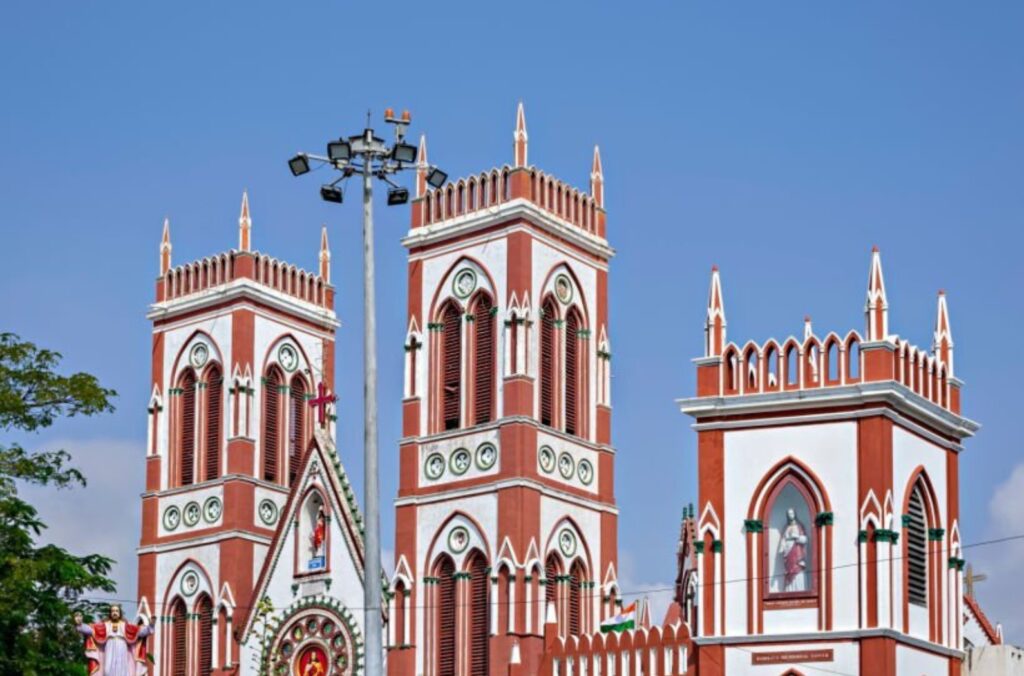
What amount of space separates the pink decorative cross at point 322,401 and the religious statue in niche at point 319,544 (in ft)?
10.6

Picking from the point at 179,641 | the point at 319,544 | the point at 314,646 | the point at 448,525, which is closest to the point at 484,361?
the point at 448,525

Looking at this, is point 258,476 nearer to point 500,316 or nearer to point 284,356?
point 284,356

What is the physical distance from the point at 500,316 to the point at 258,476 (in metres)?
11.9

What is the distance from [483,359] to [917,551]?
56.1ft

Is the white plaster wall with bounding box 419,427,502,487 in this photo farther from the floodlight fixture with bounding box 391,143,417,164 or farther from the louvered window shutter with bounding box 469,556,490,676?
the floodlight fixture with bounding box 391,143,417,164

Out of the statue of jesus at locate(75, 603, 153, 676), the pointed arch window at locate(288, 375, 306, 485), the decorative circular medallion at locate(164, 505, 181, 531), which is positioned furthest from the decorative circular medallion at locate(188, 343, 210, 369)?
the statue of jesus at locate(75, 603, 153, 676)

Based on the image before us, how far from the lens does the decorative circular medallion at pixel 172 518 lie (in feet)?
236

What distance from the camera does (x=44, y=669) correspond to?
4591 centimetres

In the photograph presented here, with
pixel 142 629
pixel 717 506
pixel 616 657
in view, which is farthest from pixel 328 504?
pixel 142 629

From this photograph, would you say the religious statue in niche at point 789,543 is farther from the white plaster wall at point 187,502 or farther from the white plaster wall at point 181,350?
the white plaster wall at point 181,350

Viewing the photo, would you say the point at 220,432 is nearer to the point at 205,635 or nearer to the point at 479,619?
the point at 205,635

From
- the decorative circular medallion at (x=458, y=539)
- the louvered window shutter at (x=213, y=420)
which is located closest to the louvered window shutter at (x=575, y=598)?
the decorative circular medallion at (x=458, y=539)

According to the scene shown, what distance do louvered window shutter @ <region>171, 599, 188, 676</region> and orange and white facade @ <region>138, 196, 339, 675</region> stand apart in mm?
42

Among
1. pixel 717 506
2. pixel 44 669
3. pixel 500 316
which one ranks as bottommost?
pixel 44 669
